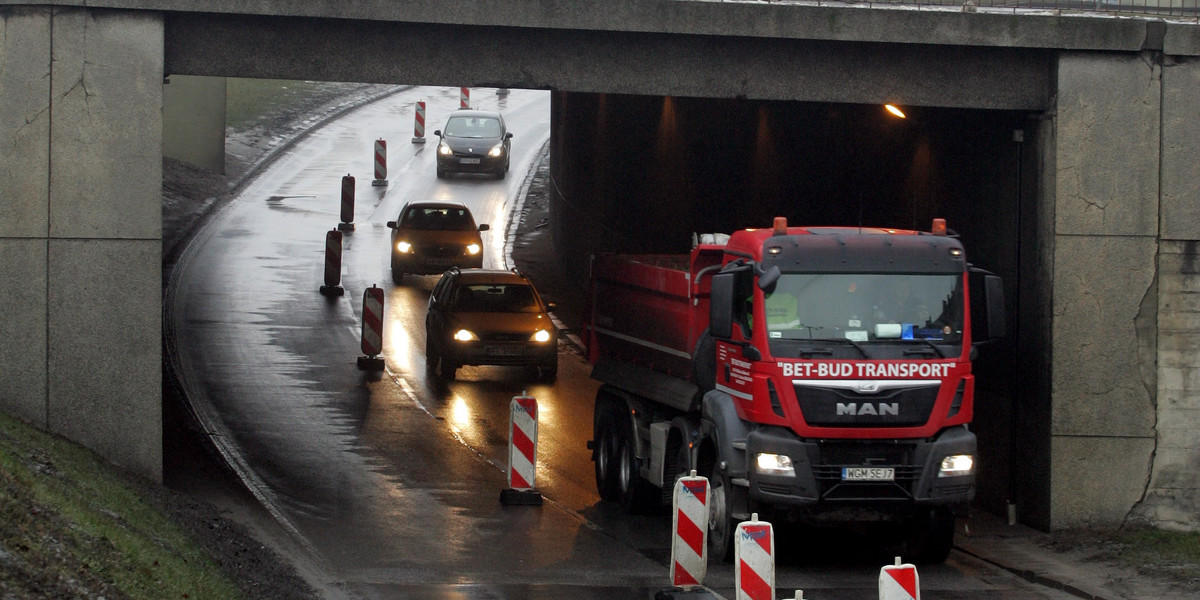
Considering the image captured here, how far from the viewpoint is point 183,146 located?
141ft

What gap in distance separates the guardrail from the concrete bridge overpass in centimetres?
30

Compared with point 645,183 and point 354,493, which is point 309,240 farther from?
point 354,493

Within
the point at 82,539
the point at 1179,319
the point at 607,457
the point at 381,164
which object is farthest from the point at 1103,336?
the point at 381,164

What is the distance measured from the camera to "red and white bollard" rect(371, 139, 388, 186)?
145 ft

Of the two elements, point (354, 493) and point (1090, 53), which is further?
point (354, 493)

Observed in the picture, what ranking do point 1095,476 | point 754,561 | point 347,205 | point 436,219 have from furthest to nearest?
point 347,205, point 436,219, point 1095,476, point 754,561

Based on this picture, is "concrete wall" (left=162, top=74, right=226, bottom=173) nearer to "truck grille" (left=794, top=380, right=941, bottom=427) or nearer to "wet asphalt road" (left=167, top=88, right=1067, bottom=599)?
"wet asphalt road" (left=167, top=88, right=1067, bottom=599)

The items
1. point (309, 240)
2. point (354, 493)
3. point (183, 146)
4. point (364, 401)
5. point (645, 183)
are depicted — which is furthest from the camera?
point (183, 146)

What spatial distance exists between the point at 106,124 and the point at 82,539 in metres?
5.83

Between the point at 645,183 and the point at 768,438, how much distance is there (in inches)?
647

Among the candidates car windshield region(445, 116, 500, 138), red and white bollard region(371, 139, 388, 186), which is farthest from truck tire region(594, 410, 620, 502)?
car windshield region(445, 116, 500, 138)

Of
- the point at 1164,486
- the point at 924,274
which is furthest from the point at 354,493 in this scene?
the point at 1164,486

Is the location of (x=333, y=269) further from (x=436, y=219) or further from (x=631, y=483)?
(x=631, y=483)

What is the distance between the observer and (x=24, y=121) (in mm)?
14031
